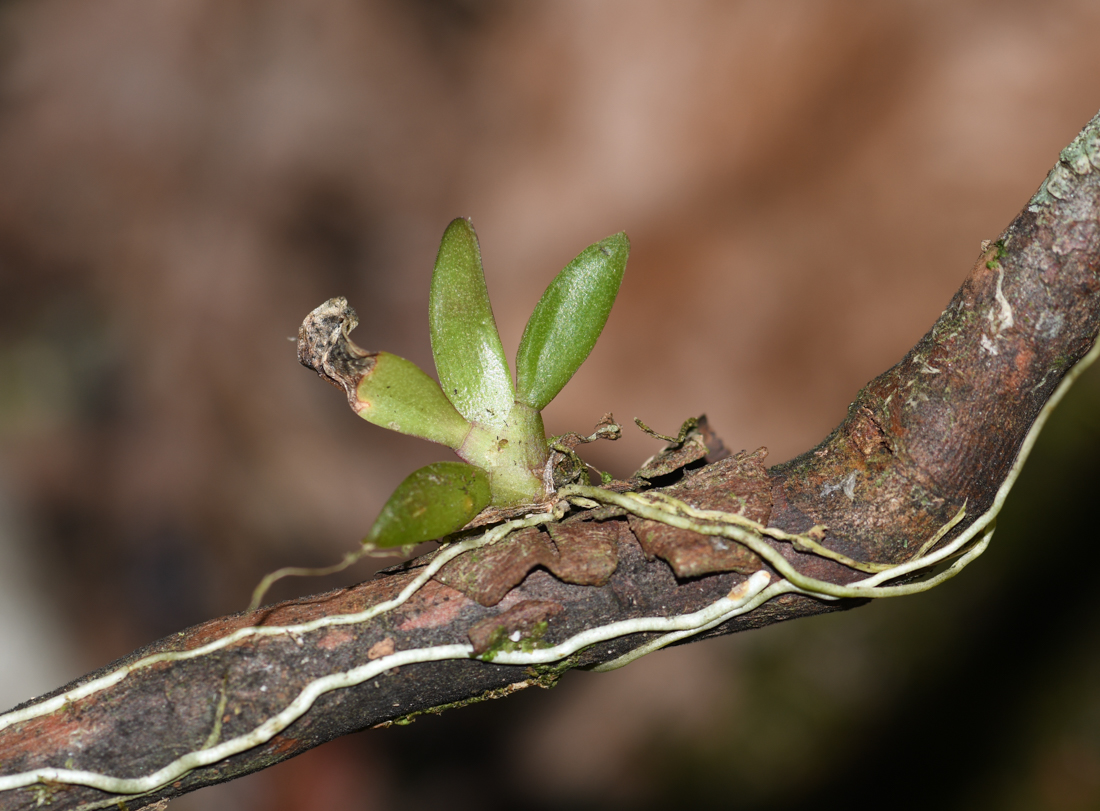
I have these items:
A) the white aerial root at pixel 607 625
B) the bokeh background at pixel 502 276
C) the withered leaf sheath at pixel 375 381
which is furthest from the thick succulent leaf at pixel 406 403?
the bokeh background at pixel 502 276

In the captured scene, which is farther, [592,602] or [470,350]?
[470,350]

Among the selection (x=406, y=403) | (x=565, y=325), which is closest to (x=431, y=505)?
(x=406, y=403)

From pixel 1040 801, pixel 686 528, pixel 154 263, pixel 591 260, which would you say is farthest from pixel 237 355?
pixel 1040 801

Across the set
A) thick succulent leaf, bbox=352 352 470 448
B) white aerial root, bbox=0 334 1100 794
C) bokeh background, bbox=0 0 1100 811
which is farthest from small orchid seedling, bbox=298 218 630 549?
bokeh background, bbox=0 0 1100 811

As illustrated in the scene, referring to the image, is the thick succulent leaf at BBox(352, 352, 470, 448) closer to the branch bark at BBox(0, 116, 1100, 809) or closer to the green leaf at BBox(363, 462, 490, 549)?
the green leaf at BBox(363, 462, 490, 549)

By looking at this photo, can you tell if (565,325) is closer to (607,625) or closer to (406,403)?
(406,403)

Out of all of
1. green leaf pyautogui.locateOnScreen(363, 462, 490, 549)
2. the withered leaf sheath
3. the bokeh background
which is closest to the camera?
green leaf pyautogui.locateOnScreen(363, 462, 490, 549)
